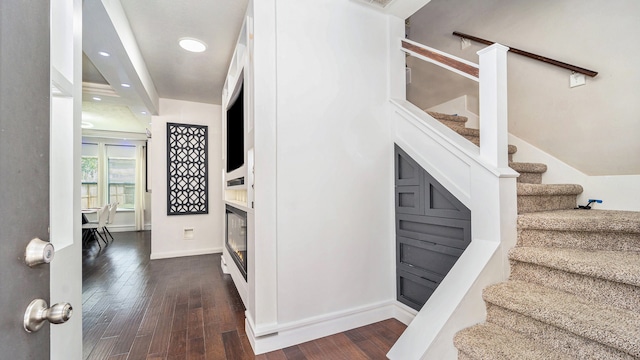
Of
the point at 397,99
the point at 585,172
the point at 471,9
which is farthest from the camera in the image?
the point at 471,9

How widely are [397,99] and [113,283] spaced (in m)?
3.76

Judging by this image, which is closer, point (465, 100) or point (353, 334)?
point (353, 334)

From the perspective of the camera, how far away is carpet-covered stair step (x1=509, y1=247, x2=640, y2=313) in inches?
45.3

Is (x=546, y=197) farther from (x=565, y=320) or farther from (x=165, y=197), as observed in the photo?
(x=165, y=197)

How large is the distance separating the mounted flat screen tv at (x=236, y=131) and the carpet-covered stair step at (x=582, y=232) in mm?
2259

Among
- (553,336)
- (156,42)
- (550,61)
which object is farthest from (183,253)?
(550,61)

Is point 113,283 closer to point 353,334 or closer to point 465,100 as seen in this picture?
point 353,334

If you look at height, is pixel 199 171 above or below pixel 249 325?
above

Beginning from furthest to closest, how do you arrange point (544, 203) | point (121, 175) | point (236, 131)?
point (121, 175) < point (236, 131) < point (544, 203)

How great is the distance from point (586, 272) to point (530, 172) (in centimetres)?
130

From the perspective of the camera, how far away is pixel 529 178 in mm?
2311

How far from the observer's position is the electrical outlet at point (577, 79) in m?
2.10

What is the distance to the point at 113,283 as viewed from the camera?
313 centimetres

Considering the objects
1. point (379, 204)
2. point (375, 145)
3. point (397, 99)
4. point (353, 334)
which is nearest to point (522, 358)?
point (353, 334)
